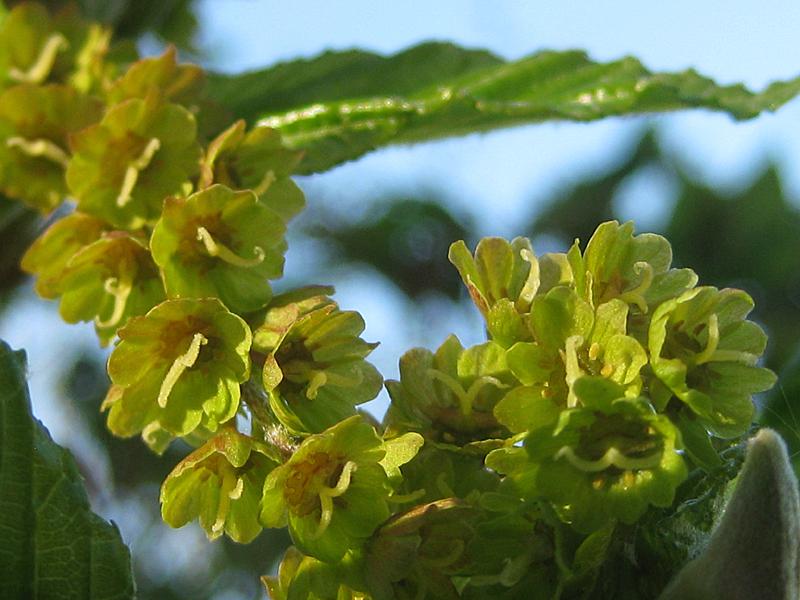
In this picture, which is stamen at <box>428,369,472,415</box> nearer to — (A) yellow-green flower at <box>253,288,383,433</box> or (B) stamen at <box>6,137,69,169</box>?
(A) yellow-green flower at <box>253,288,383,433</box>

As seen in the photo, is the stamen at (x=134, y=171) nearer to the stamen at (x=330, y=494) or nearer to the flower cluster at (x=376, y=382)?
the flower cluster at (x=376, y=382)

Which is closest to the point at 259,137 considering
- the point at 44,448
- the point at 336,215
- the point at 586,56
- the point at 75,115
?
the point at 75,115

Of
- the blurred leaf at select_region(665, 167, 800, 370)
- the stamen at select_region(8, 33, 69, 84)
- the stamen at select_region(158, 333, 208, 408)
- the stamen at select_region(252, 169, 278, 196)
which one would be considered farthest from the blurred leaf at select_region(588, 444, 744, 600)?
the blurred leaf at select_region(665, 167, 800, 370)

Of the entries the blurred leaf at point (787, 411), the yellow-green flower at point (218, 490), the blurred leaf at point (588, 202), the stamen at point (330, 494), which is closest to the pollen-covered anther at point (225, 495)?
the yellow-green flower at point (218, 490)

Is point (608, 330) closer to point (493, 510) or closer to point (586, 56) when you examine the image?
point (493, 510)

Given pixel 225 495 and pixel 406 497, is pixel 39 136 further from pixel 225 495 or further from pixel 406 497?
pixel 406 497

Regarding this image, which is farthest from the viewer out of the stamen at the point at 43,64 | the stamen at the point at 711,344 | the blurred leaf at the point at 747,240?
the blurred leaf at the point at 747,240
